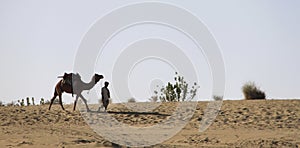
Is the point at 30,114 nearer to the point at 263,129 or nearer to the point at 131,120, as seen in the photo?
the point at 131,120

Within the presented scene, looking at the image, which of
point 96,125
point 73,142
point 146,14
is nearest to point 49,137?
point 73,142

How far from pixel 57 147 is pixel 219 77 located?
9240mm

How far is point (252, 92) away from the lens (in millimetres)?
36188

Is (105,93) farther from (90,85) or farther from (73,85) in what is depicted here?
(73,85)

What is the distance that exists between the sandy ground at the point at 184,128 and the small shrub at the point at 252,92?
5302 mm

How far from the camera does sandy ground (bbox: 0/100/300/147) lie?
71.5 feet

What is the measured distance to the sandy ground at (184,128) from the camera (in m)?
21.8

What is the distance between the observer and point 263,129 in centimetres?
2536

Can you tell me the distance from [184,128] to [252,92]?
11.2 m

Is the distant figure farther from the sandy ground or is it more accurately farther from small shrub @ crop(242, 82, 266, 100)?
small shrub @ crop(242, 82, 266, 100)

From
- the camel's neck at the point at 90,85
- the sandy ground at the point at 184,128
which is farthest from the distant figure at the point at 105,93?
the camel's neck at the point at 90,85

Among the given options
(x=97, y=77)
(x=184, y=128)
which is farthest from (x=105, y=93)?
(x=184, y=128)

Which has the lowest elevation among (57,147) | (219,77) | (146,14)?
(57,147)

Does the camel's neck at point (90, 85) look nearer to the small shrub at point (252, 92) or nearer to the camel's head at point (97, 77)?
the camel's head at point (97, 77)
